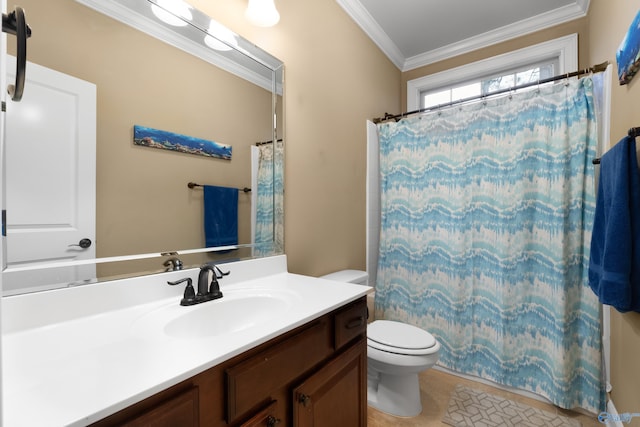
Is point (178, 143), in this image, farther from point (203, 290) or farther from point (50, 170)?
point (203, 290)

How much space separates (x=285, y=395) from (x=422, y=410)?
1.24m

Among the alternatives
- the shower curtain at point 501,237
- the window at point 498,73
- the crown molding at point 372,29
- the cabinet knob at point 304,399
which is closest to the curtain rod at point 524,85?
the shower curtain at point 501,237

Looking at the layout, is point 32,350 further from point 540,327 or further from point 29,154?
point 540,327

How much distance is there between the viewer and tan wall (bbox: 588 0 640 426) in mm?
1229

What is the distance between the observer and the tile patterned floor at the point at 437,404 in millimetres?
1639

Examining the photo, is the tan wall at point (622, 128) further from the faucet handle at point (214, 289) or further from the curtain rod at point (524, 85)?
the faucet handle at point (214, 289)

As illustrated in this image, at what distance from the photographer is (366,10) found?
219 cm

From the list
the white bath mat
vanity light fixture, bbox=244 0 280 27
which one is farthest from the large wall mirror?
the white bath mat

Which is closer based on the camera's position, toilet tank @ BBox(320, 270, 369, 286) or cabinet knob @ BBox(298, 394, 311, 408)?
cabinet knob @ BBox(298, 394, 311, 408)

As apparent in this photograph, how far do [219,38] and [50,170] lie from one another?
85 centimetres

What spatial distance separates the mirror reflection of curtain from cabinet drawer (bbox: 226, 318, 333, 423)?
617 mm

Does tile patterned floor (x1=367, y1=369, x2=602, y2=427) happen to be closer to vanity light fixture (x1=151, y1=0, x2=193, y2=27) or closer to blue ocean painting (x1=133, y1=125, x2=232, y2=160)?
blue ocean painting (x1=133, y1=125, x2=232, y2=160)

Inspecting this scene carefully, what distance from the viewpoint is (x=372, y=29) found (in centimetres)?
234

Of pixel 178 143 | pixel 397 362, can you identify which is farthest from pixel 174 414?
pixel 397 362
